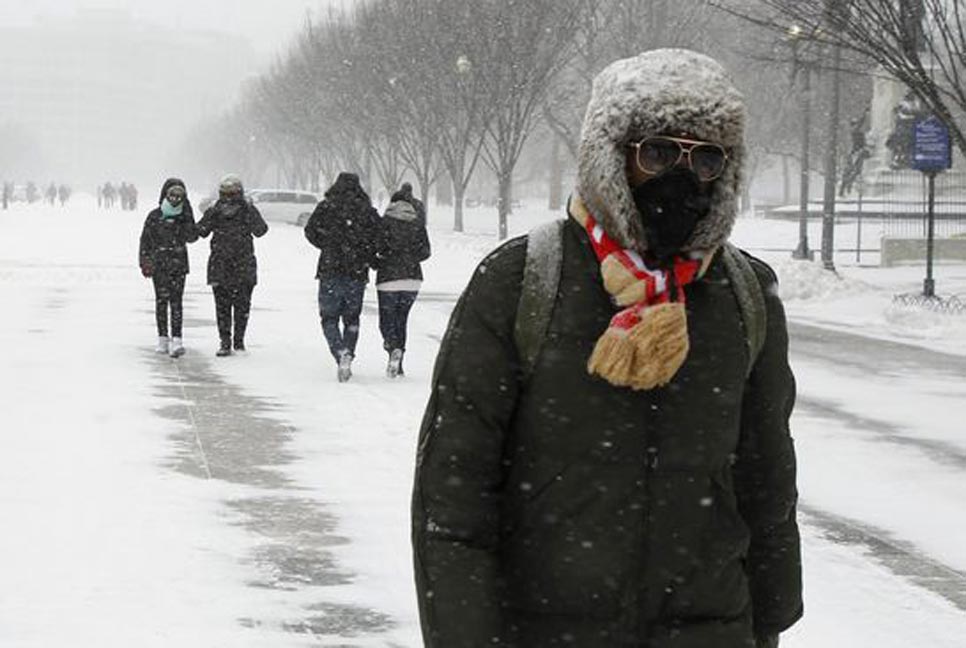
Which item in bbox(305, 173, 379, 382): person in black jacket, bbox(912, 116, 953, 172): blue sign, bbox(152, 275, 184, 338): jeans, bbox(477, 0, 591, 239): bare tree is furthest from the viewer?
bbox(477, 0, 591, 239): bare tree

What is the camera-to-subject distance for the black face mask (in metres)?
Answer: 2.80

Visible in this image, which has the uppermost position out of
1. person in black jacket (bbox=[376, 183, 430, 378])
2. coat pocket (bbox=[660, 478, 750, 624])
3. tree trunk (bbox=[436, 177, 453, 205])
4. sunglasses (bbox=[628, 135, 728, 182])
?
sunglasses (bbox=[628, 135, 728, 182])

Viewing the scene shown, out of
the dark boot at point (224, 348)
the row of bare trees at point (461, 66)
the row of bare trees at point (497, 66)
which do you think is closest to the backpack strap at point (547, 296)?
the dark boot at point (224, 348)

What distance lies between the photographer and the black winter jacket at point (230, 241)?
1606cm

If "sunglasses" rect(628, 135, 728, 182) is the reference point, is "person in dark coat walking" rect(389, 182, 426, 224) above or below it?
below

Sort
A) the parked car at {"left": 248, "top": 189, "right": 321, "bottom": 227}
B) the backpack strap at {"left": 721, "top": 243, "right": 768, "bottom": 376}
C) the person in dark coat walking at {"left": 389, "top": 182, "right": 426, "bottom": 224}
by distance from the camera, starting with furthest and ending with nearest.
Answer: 1. the parked car at {"left": 248, "top": 189, "right": 321, "bottom": 227}
2. the person in dark coat walking at {"left": 389, "top": 182, "right": 426, "bottom": 224}
3. the backpack strap at {"left": 721, "top": 243, "right": 768, "bottom": 376}

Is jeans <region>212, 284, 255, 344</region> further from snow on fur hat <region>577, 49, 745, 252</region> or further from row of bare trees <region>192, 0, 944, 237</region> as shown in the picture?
snow on fur hat <region>577, 49, 745, 252</region>

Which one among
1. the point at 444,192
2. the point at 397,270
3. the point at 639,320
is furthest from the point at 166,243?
the point at 444,192

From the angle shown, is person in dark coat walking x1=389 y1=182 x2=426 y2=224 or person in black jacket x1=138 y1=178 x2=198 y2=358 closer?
person in dark coat walking x1=389 y1=182 x2=426 y2=224

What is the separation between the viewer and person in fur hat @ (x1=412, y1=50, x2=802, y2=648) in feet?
8.97

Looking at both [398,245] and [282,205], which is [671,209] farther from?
[282,205]

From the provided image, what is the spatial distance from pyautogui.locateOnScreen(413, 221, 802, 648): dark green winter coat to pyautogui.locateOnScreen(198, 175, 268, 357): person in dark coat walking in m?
13.4

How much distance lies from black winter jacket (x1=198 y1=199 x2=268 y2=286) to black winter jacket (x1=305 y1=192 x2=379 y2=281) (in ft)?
5.75

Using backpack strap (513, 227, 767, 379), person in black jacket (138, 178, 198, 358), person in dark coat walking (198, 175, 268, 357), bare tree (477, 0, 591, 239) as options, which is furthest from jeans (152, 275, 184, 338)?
bare tree (477, 0, 591, 239)
